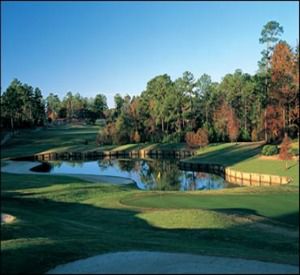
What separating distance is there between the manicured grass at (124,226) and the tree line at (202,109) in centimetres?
3183

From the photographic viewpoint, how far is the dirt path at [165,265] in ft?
36.2

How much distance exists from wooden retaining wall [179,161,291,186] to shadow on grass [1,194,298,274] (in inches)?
856

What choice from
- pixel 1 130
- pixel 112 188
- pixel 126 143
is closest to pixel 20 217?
pixel 112 188

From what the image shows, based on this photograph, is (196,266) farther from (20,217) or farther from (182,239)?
(20,217)

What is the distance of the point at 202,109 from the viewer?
101688 mm

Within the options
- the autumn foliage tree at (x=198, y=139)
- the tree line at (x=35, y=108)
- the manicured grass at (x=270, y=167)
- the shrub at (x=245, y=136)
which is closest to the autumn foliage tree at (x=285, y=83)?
the manicured grass at (x=270, y=167)

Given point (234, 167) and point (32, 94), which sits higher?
point (32, 94)

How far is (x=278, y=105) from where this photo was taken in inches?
2581

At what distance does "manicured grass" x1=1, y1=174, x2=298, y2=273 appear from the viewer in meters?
13.1

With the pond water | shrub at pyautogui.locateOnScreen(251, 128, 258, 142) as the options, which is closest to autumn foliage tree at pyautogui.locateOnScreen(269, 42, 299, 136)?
shrub at pyautogui.locateOnScreen(251, 128, 258, 142)

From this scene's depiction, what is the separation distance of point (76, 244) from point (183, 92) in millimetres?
88689

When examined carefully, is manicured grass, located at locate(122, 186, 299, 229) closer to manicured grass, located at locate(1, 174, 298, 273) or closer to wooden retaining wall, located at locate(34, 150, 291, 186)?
manicured grass, located at locate(1, 174, 298, 273)

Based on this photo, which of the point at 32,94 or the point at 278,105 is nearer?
the point at 278,105

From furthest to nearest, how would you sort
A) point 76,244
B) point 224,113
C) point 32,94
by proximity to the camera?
point 32,94, point 224,113, point 76,244
